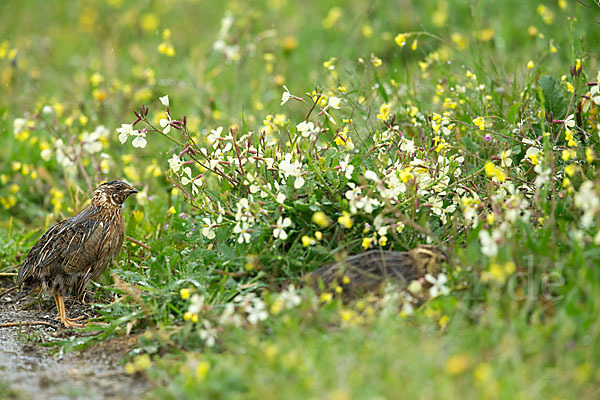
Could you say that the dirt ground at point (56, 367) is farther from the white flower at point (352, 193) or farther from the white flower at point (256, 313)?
the white flower at point (352, 193)

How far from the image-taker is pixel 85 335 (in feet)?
13.7

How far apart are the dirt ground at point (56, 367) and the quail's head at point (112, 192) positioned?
77 centimetres

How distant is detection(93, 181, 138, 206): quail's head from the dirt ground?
771mm

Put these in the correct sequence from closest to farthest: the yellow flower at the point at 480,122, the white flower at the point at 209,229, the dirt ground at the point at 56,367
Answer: the dirt ground at the point at 56,367, the white flower at the point at 209,229, the yellow flower at the point at 480,122

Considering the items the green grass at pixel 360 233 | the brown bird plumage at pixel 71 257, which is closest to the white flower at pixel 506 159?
the green grass at pixel 360 233

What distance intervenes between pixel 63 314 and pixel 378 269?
6.68ft

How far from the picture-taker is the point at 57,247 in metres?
4.55

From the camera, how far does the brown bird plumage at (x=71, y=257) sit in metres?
4.51

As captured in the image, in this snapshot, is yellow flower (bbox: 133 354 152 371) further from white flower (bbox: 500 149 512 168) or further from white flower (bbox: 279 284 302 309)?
white flower (bbox: 500 149 512 168)

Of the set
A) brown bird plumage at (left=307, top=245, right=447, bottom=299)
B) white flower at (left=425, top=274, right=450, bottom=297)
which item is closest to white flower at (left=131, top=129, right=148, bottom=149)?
brown bird plumage at (left=307, top=245, right=447, bottom=299)

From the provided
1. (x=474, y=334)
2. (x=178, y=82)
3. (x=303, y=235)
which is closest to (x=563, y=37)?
(x=178, y=82)

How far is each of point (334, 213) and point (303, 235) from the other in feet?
0.75

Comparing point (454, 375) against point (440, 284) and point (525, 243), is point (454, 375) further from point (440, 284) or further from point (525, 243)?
point (525, 243)

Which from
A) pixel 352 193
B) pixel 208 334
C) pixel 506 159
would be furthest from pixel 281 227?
pixel 506 159
